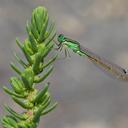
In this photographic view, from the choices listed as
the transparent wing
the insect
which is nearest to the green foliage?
the insect

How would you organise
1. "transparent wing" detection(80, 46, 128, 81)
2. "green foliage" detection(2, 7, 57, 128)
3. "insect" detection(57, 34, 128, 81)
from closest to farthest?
"green foliage" detection(2, 7, 57, 128) → "insect" detection(57, 34, 128, 81) → "transparent wing" detection(80, 46, 128, 81)

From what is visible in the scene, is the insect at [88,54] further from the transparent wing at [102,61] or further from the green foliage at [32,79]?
the green foliage at [32,79]

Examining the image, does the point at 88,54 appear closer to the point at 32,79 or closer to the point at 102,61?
the point at 102,61

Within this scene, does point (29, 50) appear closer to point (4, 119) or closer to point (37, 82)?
point (37, 82)

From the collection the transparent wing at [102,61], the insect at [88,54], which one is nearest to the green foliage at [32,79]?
the insect at [88,54]

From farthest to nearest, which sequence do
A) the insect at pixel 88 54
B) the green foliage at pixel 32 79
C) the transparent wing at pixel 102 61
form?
the transparent wing at pixel 102 61 → the insect at pixel 88 54 → the green foliage at pixel 32 79

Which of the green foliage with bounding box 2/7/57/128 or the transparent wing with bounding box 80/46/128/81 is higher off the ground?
the transparent wing with bounding box 80/46/128/81

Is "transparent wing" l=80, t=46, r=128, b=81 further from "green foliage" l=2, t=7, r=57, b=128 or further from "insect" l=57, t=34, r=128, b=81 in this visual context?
"green foliage" l=2, t=7, r=57, b=128

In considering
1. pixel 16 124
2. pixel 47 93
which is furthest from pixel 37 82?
pixel 16 124

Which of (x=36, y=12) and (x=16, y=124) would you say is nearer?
(x=16, y=124)
